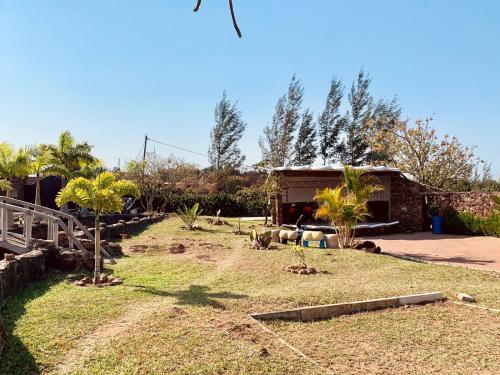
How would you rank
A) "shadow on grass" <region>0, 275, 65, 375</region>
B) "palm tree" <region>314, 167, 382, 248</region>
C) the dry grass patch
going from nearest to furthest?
"shadow on grass" <region>0, 275, 65, 375</region> < the dry grass patch < "palm tree" <region>314, 167, 382, 248</region>

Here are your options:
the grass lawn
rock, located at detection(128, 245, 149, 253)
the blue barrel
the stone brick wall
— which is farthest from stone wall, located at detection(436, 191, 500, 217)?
the stone brick wall

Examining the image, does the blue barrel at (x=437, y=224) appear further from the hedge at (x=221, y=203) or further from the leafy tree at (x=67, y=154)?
the leafy tree at (x=67, y=154)

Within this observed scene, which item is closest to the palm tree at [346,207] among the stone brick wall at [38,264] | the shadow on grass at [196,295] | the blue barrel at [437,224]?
the stone brick wall at [38,264]

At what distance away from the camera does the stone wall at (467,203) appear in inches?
688

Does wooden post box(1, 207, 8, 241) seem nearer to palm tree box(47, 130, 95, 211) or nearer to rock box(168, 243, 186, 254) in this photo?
rock box(168, 243, 186, 254)

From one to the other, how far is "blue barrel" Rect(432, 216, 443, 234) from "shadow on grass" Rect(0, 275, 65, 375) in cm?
1635

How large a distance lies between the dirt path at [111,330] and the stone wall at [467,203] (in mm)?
15598

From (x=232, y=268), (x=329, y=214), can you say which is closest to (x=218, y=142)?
(x=329, y=214)

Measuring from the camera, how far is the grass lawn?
4.05 m

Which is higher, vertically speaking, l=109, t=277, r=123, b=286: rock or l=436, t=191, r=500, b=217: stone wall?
l=436, t=191, r=500, b=217: stone wall

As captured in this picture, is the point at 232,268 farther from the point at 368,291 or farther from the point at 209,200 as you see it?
the point at 209,200

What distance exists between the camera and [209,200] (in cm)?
2670

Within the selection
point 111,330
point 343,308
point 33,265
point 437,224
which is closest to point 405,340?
point 343,308

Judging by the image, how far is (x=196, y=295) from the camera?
256 inches
